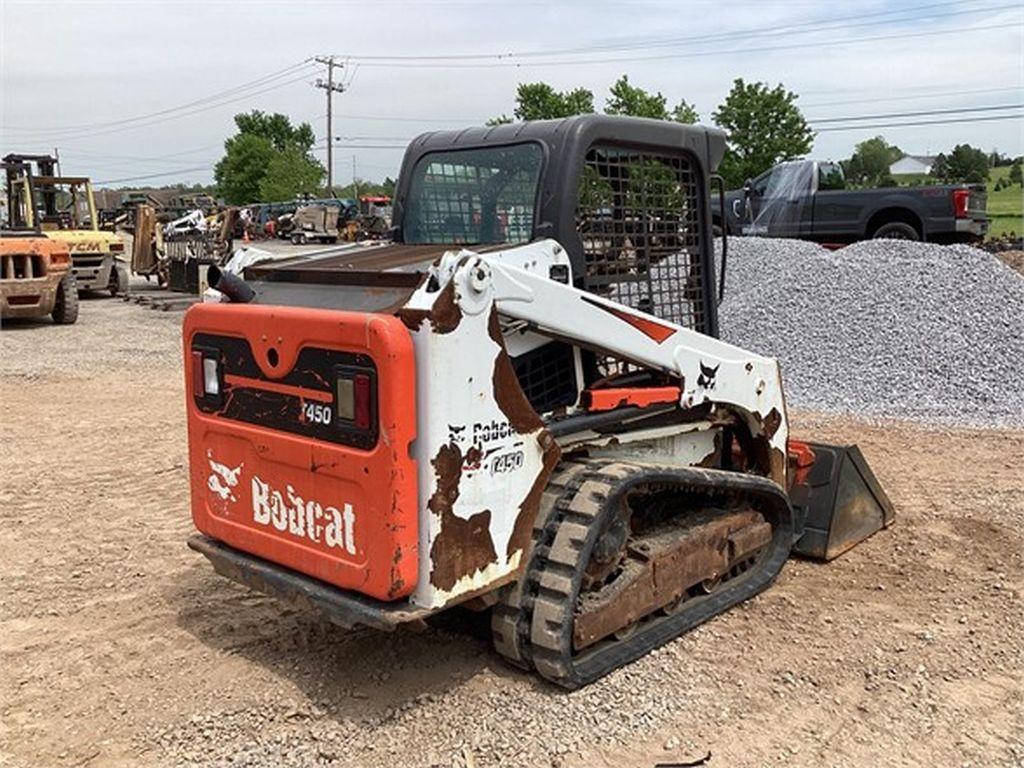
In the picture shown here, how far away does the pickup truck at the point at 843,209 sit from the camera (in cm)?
1522

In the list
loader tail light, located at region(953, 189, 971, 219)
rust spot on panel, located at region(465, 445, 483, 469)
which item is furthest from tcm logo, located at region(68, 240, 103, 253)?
rust spot on panel, located at region(465, 445, 483, 469)

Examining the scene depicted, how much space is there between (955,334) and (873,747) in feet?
24.6

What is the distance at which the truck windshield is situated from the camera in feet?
13.0

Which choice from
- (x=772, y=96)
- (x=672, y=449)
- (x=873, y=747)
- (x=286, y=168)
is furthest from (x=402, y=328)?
(x=286, y=168)

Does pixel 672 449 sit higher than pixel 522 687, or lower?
higher

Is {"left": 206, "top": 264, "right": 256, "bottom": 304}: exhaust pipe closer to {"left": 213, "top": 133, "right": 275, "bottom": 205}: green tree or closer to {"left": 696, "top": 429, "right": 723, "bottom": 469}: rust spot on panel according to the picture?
{"left": 696, "top": 429, "right": 723, "bottom": 469}: rust spot on panel

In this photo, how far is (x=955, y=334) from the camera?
987 cm

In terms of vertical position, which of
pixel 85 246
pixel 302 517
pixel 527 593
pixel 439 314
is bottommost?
pixel 527 593

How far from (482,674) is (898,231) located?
44.2 feet

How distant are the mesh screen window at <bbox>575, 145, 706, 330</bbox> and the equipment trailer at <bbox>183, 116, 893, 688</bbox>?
13 millimetres

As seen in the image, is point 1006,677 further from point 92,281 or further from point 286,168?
point 286,168

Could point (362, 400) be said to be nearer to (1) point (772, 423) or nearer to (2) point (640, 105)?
(1) point (772, 423)

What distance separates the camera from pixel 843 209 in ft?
51.6

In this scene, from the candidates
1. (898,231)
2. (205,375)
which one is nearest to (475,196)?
(205,375)
